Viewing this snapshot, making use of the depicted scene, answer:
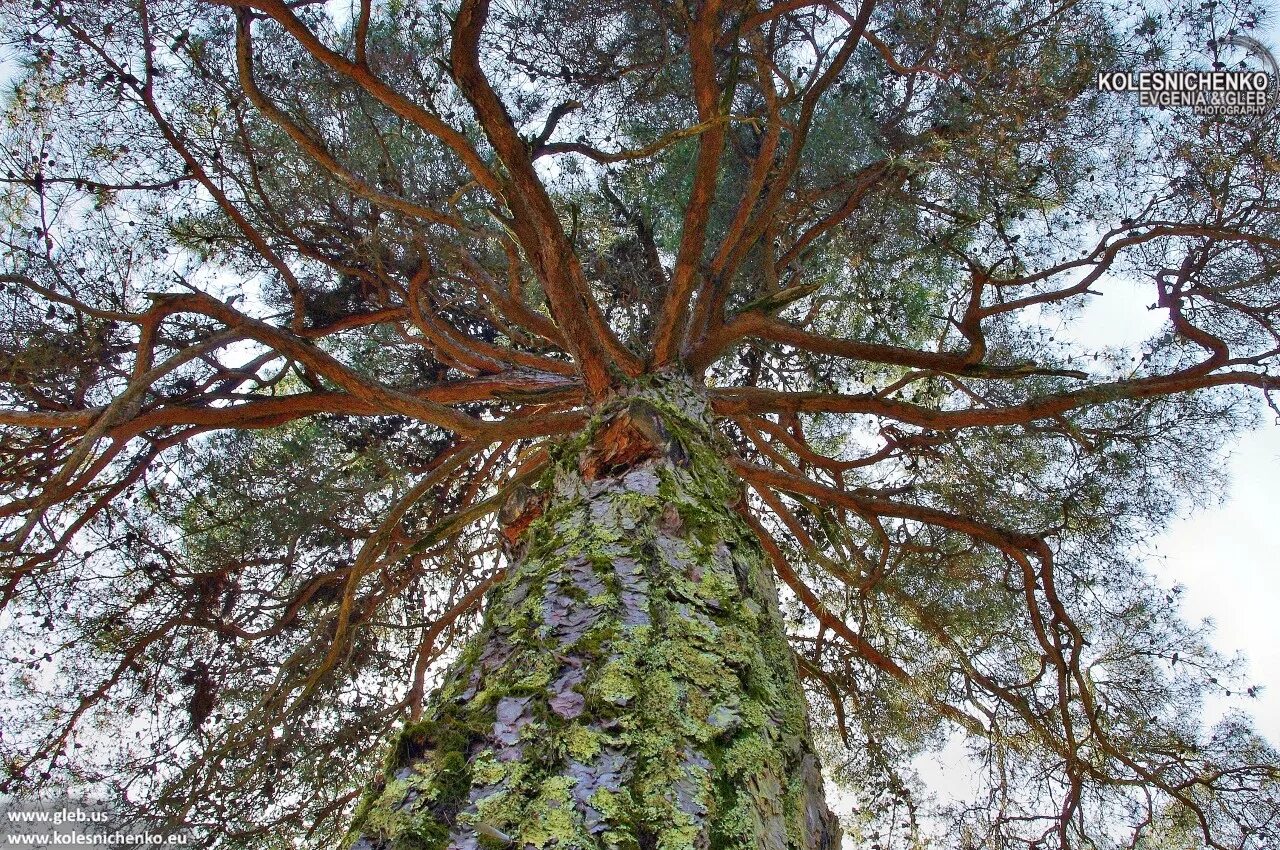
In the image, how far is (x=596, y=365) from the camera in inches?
113

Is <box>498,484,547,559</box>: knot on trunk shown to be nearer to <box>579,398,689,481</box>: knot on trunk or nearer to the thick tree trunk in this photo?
<box>579,398,689,481</box>: knot on trunk

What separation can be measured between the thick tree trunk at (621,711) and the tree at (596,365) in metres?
0.53

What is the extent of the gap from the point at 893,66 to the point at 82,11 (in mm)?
3682

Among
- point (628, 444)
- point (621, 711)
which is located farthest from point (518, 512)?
point (621, 711)

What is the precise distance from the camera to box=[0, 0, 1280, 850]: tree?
130 inches

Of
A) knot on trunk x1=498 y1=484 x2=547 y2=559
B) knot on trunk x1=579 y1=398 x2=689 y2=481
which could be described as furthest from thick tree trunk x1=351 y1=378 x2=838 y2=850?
knot on trunk x1=498 y1=484 x2=547 y2=559

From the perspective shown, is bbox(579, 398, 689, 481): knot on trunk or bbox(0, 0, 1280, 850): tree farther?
bbox(0, 0, 1280, 850): tree

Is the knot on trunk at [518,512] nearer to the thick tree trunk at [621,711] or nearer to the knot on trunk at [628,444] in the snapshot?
the knot on trunk at [628,444]

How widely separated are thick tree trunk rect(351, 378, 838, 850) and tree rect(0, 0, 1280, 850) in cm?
53

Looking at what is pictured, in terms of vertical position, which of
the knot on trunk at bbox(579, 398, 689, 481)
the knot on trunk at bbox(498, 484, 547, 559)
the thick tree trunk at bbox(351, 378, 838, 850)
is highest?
the knot on trunk at bbox(579, 398, 689, 481)

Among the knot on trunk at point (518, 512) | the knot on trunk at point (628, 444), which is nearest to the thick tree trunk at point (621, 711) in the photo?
the knot on trunk at point (628, 444)

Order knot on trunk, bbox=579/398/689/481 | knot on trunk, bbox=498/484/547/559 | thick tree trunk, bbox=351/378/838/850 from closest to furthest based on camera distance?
thick tree trunk, bbox=351/378/838/850, knot on trunk, bbox=579/398/689/481, knot on trunk, bbox=498/484/547/559

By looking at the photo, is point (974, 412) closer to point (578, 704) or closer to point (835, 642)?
point (835, 642)

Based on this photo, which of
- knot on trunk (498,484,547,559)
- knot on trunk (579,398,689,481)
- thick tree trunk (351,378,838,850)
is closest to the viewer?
thick tree trunk (351,378,838,850)
